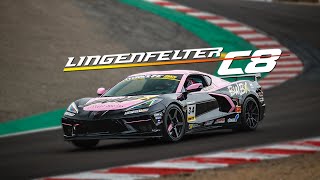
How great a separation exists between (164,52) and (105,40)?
1.99 metres

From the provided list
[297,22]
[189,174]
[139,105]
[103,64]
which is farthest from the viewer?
[297,22]

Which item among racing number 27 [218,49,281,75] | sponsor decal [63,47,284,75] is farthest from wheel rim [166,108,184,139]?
racing number 27 [218,49,281,75]

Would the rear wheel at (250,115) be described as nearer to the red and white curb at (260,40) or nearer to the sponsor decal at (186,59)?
the red and white curb at (260,40)

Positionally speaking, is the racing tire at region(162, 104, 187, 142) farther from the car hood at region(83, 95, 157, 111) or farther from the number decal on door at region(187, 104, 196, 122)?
the car hood at region(83, 95, 157, 111)

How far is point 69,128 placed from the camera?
13.2 meters

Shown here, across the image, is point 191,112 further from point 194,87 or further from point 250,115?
point 250,115

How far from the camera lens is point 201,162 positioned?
1102 centimetres

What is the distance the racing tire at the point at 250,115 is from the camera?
49.1ft

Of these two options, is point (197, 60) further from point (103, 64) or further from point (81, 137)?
point (81, 137)

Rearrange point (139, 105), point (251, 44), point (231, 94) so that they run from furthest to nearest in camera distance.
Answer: point (251, 44) → point (231, 94) → point (139, 105)

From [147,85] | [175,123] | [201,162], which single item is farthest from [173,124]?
[201,162]

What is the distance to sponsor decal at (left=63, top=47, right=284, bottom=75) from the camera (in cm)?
2597

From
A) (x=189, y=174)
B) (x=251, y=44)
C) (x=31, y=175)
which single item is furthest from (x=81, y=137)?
(x=251, y=44)

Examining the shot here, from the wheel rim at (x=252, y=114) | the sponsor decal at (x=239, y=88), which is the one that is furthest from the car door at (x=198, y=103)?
the wheel rim at (x=252, y=114)
